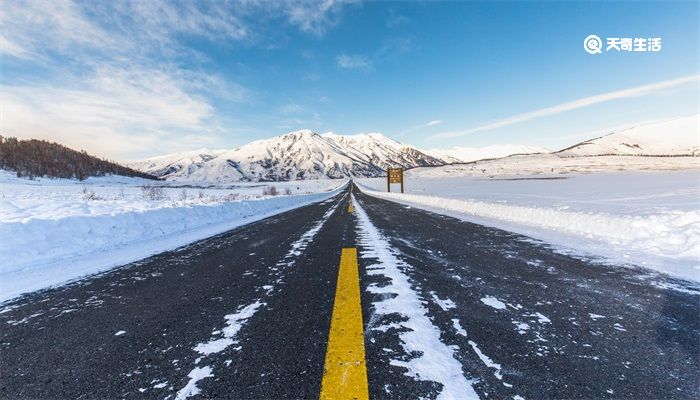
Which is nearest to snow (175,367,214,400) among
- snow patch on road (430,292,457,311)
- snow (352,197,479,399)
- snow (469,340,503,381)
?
snow (352,197,479,399)

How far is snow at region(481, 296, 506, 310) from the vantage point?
2682 millimetres

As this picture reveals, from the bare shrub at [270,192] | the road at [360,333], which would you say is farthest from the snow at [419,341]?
the bare shrub at [270,192]

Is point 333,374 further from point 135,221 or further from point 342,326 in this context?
point 135,221

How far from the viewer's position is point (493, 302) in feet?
9.19

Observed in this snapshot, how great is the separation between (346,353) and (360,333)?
28 centimetres

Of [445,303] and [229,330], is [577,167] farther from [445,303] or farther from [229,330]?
[229,330]

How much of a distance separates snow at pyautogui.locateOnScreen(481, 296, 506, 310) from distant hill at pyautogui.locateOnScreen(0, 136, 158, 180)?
2842 inches

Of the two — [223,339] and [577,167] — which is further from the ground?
[577,167]

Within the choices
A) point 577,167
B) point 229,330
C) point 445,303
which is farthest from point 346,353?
point 577,167

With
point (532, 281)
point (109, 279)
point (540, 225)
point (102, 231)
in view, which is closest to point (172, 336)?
point (109, 279)

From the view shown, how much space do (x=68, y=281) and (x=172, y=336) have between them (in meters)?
2.69

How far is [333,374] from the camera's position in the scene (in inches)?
65.7

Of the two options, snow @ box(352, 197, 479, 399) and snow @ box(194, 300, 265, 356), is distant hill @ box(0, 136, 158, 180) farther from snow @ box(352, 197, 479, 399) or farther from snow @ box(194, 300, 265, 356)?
snow @ box(352, 197, 479, 399)

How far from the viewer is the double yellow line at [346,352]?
1.53 m
